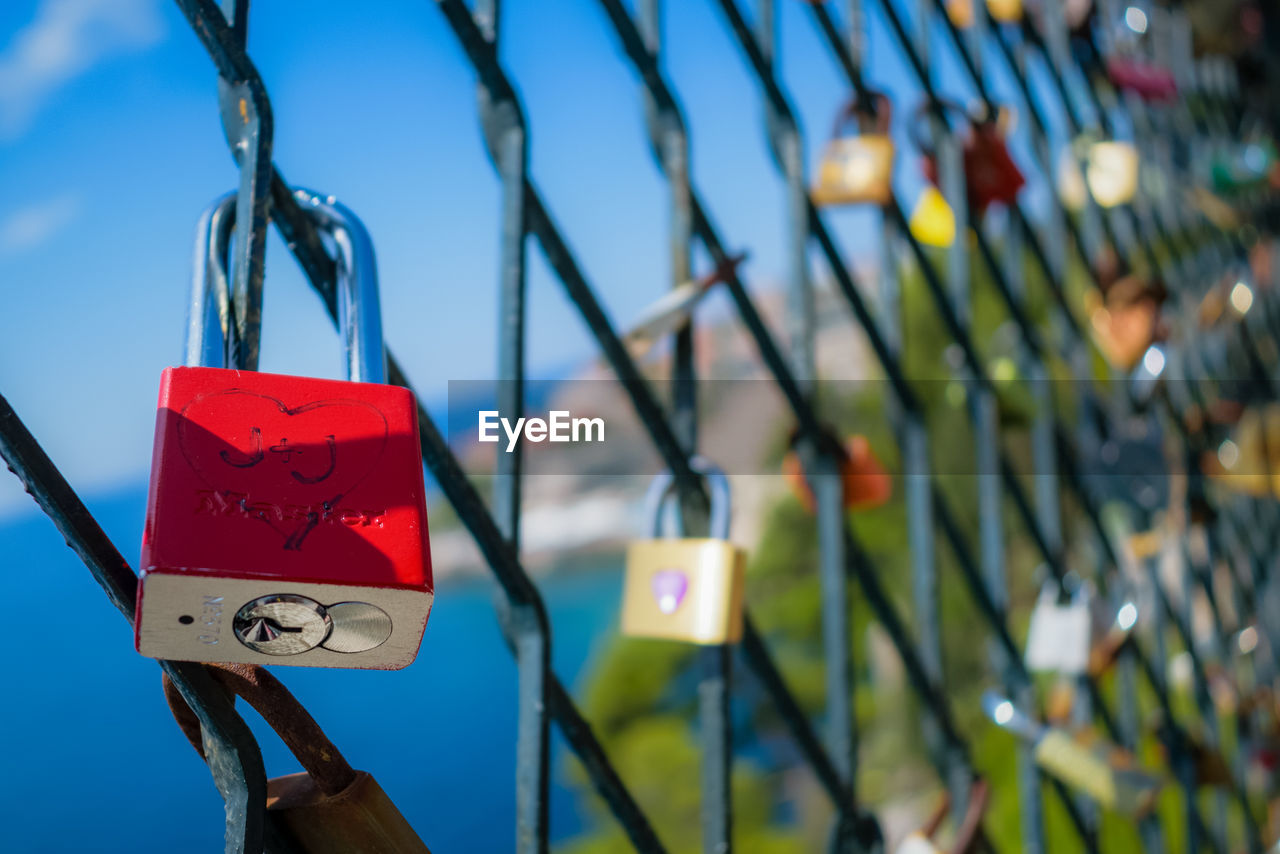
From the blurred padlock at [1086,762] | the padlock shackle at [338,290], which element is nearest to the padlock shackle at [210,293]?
the padlock shackle at [338,290]

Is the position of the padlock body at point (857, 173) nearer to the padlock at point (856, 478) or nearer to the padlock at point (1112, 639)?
the padlock at point (856, 478)

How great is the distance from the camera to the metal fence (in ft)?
0.93

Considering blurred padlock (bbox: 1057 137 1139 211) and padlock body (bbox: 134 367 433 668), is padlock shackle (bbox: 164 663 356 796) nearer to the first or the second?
padlock body (bbox: 134 367 433 668)

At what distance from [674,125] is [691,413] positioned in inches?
5.1

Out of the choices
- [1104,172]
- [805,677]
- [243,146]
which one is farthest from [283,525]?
[805,677]

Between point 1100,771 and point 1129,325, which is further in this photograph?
point 1129,325

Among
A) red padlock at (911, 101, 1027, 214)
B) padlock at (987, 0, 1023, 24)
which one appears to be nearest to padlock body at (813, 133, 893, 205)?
red padlock at (911, 101, 1027, 214)

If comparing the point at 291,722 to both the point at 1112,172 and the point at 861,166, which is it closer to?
the point at 861,166

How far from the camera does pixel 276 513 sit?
0.21m

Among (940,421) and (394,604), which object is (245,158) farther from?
(940,421)

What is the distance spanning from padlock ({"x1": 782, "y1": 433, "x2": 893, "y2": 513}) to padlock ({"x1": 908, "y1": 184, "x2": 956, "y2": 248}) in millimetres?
275

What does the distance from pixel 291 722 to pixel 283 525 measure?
1.8 inches

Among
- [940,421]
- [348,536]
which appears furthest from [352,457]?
[940,421]

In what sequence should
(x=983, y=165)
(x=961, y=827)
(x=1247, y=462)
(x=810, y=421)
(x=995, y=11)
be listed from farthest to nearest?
1. (x=1247, y=462)
2. (x=995, y=11)
3. (x=983, y=165)
4. (x=961, y=827)
5. (x=810, y=421)
